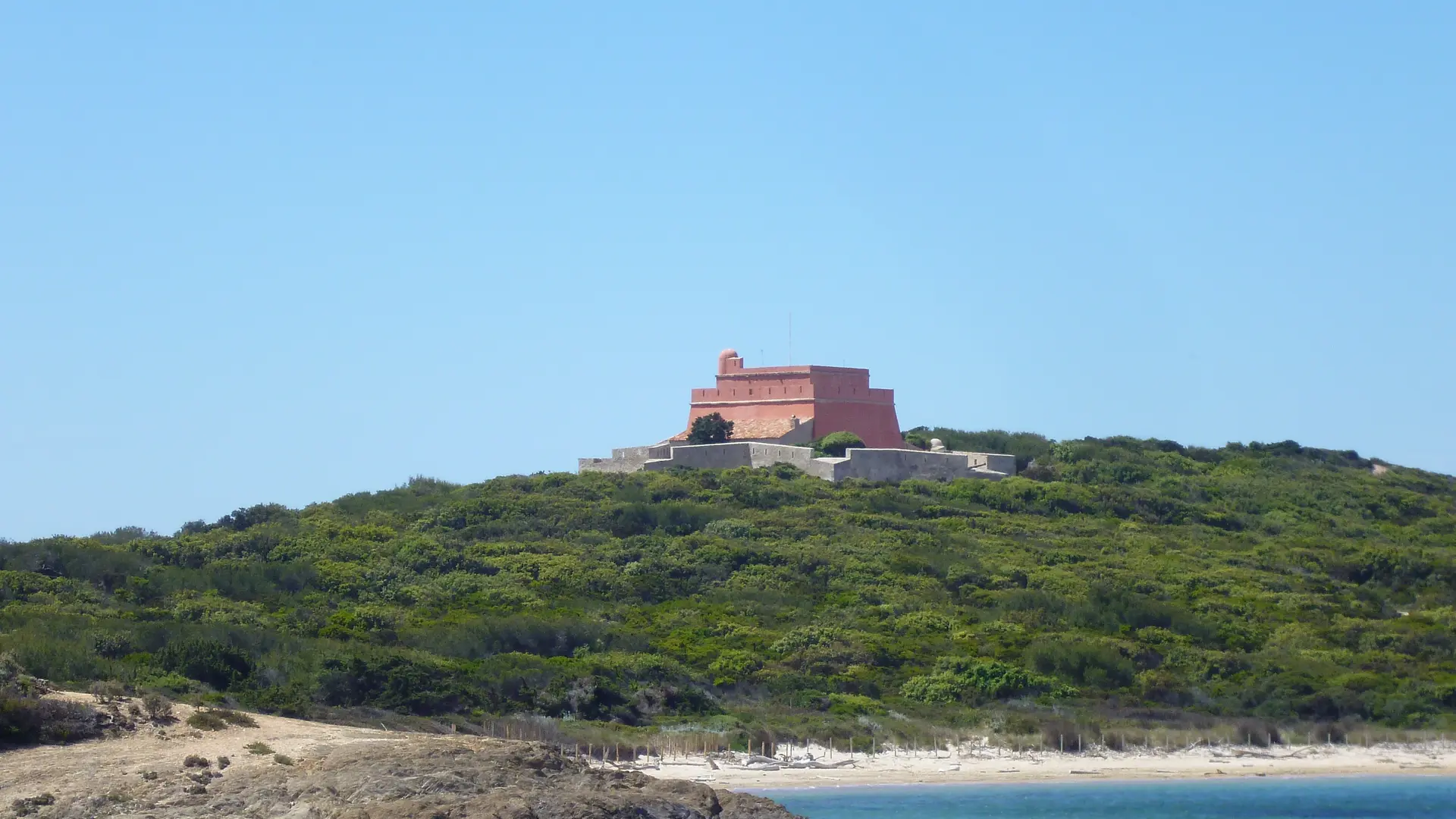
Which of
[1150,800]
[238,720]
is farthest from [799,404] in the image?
[238,720]

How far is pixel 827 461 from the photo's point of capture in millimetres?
44719

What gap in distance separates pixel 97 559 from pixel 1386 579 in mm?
27445

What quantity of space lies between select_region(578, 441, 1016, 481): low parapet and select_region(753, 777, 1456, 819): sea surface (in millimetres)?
21658

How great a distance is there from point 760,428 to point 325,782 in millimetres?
37229

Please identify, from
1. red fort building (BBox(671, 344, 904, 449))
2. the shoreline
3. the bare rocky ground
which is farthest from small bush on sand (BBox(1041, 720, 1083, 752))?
red fort building (BBox(671, 344, 904, 449))

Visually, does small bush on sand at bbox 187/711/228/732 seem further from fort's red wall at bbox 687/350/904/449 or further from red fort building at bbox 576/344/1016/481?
fort's red wall at bbox 687/350/904/449

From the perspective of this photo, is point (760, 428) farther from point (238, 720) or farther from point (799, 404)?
point (238, 720)

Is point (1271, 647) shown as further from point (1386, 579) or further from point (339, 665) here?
point (339, 665)

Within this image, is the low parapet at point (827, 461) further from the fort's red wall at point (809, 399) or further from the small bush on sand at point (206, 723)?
the small bush on sand at point (206, 723)

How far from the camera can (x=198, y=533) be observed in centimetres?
4025

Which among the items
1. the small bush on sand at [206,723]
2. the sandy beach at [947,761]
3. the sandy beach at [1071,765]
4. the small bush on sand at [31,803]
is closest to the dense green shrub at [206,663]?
the sandy beach at [947,761]

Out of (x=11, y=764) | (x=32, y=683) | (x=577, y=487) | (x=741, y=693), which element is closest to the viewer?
(x=11, y=764)

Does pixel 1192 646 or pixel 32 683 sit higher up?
pixel 1192 646

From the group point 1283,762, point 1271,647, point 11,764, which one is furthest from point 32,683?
point 1271,647
